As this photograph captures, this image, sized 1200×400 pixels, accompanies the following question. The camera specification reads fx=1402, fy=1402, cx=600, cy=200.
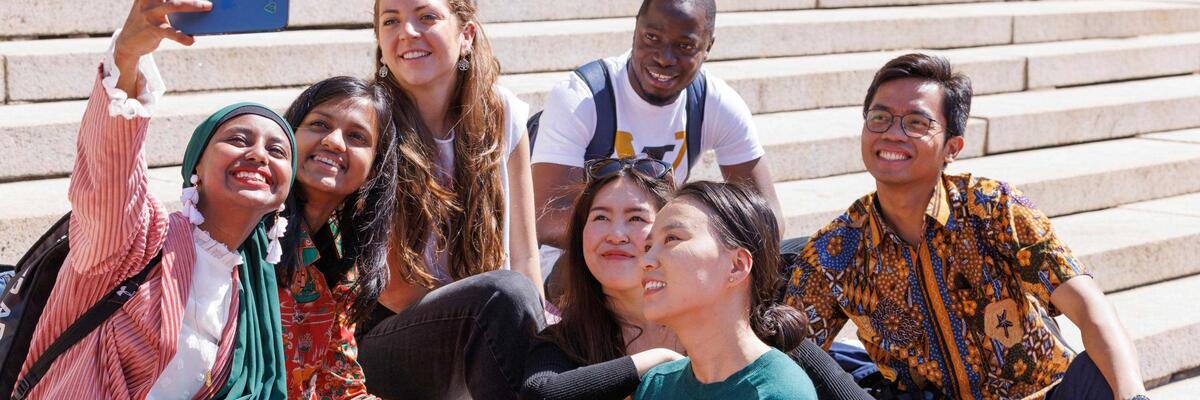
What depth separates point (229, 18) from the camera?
99.4 inches

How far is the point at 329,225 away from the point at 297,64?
194 cm

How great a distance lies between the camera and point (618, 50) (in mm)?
5973

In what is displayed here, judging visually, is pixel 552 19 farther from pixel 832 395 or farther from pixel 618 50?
pixel 832 395

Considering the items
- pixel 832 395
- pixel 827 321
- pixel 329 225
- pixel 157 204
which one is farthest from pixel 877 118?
pixel 157 204

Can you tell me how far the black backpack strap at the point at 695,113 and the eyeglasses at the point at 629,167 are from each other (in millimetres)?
928

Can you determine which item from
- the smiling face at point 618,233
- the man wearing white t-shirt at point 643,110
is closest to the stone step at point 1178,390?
the man wearing white t-shirt at point 643,110

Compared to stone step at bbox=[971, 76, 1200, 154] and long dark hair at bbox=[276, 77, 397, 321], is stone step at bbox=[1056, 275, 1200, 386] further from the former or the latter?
long dark hair at bbox=[276, 77, 397, 321]

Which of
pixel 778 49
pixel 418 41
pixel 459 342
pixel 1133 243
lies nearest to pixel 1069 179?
pixel 1133 243

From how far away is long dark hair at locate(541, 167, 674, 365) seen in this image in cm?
319

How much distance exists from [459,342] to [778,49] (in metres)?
3.50

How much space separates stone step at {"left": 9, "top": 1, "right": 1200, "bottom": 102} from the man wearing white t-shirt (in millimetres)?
1322

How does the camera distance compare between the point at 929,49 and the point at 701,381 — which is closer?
the point at 701,381

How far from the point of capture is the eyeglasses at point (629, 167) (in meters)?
3.35

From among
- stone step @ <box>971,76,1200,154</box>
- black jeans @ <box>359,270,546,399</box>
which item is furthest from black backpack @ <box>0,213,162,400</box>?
stone step @ <box>971,76,1200,154</box>
